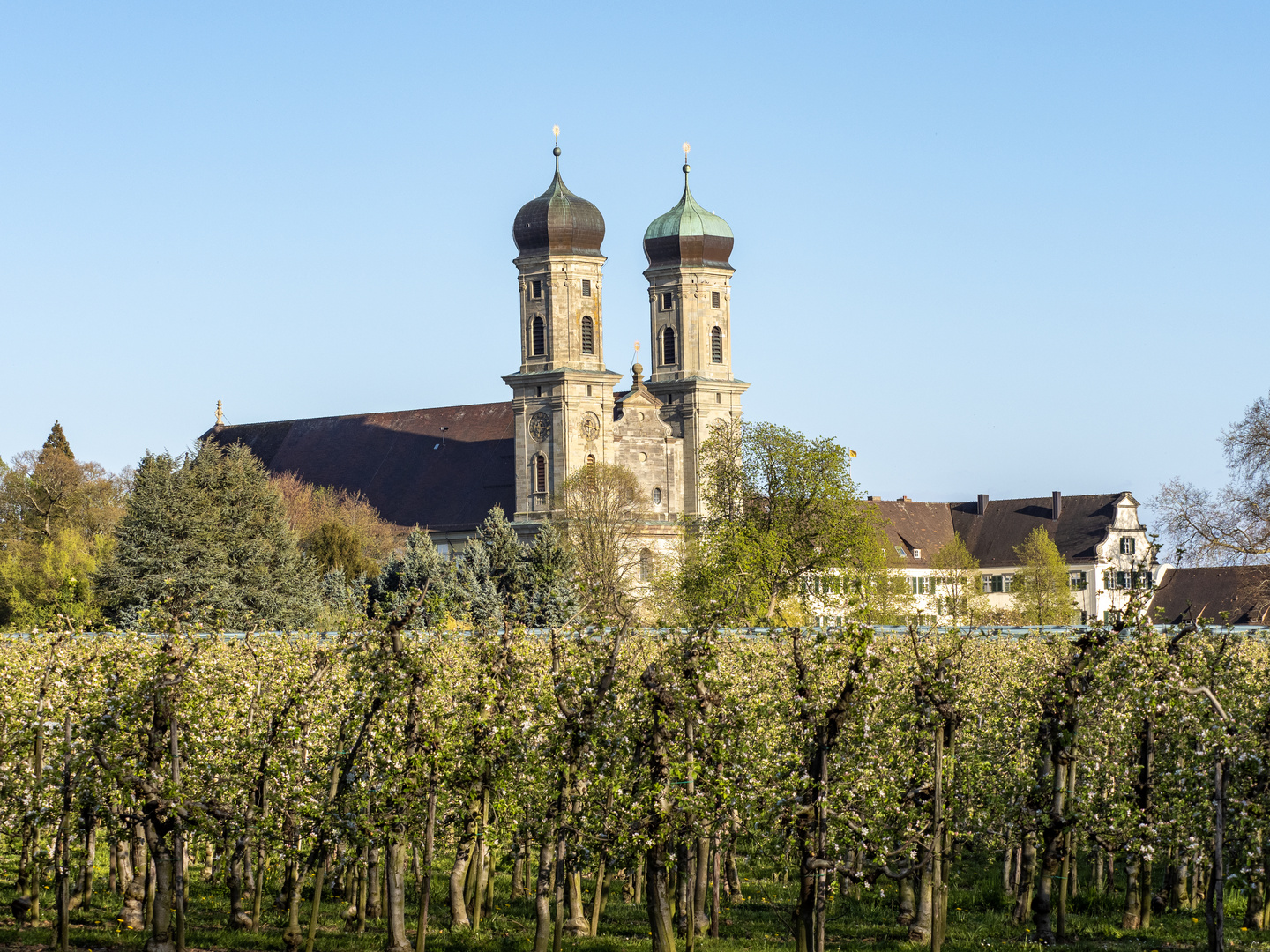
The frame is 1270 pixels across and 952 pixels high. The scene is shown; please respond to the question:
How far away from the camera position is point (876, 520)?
71500 mm

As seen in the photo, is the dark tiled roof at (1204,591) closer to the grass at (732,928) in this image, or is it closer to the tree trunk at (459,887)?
the grass at (732,928)

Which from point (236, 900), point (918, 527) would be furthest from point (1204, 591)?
point (236, 900)

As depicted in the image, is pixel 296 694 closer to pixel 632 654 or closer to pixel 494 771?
pixel 494 771

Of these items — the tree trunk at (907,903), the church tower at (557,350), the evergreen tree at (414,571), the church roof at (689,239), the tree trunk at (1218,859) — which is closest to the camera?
the tree trunk at (1218,859)

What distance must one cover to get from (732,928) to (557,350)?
6453cm

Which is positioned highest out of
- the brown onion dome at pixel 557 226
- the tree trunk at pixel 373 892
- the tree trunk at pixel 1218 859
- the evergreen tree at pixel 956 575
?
the brown onion dome at pixel 557 226

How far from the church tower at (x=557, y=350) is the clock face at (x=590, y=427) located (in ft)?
0.14

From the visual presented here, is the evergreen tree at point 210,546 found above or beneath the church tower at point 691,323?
beneath

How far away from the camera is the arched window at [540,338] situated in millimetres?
86625

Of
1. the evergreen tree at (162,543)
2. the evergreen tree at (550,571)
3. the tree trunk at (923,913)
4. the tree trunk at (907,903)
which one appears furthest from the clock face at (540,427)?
the tree trunk at (923,913)

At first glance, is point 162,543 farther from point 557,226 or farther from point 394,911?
point 557,226

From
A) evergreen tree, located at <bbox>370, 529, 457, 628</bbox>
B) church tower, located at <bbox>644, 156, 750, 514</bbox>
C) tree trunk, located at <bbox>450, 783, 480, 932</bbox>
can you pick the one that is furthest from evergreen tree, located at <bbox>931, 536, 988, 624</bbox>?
tree trunk, located at <bbox>450, 783, 480, 932</bbox>

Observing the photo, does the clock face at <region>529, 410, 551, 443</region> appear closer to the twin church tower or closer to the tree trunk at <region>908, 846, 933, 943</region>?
the twin church tower

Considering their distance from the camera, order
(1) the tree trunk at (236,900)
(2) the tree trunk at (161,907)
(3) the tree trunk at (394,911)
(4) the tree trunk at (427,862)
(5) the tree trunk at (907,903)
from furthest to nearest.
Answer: (5) the tree trunk at (907,903) < (1) the tree trunk at (236,900) < (3) the tree trunk at (394,911) < (4) the tree trunk at (427,862) < (2) the tree trunk at (161,907)
